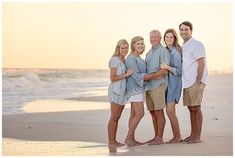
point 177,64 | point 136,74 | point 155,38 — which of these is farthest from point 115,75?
point 177,64

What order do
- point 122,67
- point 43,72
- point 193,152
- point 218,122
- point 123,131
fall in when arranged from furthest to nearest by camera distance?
1. point 43,72
2. point 218,122
3. point 123,131
4. point 122,67
5. point 193,152

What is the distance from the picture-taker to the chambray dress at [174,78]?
299 inches

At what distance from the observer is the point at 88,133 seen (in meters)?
9.11

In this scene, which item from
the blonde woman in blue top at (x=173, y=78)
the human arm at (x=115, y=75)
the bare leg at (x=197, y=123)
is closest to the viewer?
the human arm at (x=115, y=75)

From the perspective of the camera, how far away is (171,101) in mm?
7613

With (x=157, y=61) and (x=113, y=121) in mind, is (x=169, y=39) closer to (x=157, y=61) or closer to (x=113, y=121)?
(x=157, y=61)

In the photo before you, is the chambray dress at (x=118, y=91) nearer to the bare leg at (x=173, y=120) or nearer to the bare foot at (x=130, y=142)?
the bare foot at (x=130, y=142)

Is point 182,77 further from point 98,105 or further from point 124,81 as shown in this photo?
point 98,105

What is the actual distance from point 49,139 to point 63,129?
1.07m

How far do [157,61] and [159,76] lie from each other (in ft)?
0.69

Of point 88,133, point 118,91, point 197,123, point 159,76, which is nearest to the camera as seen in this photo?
point 159,76

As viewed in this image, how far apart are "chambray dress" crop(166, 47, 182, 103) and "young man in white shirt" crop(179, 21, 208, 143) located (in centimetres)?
7

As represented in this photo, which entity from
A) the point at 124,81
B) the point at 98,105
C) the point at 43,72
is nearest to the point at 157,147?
the point at 124,81

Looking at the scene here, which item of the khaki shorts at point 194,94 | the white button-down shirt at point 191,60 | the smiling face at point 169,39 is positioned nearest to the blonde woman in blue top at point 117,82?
the smiling face at point 169,39
